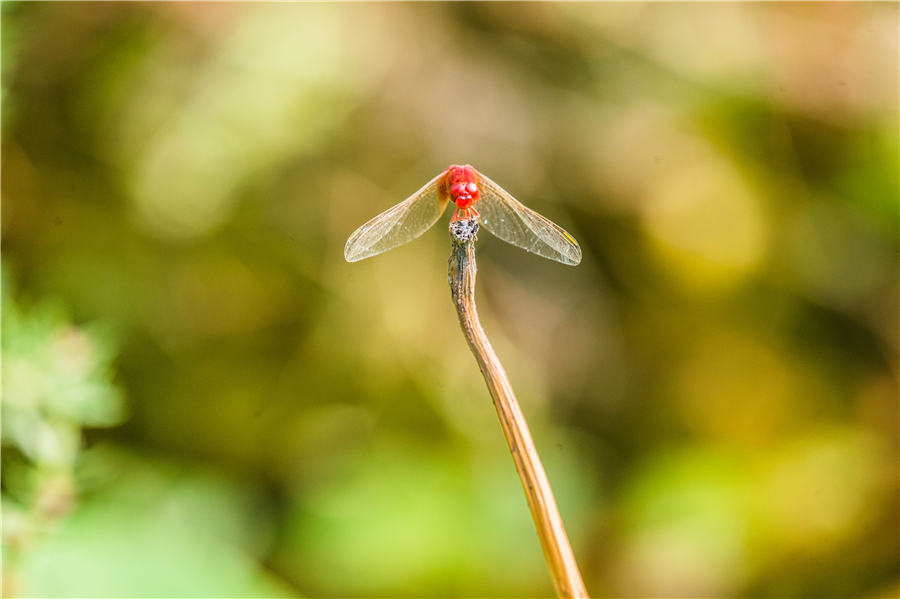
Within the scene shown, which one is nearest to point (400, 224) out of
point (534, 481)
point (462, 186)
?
point (462, 186)

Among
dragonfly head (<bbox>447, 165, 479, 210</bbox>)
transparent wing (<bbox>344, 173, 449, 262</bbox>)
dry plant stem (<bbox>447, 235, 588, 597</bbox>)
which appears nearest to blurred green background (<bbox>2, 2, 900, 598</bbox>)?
transparent wing (<bbox>344, 173, 449, 262</bbox>)

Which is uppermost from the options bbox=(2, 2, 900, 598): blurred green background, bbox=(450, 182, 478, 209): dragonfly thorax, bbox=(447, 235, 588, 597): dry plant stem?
bbox=(2, 2, 900, 598): blurred green background

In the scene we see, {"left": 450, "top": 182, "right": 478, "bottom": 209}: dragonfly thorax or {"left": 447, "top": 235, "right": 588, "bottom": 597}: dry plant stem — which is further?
{"left": 450, "top": 182, "right": 478, "bottom": 209}: dragonfly thorax

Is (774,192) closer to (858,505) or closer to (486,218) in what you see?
(858,505)

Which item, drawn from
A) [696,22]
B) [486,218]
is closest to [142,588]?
[486,218]

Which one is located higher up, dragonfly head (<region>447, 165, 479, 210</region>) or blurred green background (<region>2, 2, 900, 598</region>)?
blurred green background (<region>2, 2, 900, 598</region>)

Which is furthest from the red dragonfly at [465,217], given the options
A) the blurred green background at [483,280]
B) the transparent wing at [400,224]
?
the blurred green background at [483,280]

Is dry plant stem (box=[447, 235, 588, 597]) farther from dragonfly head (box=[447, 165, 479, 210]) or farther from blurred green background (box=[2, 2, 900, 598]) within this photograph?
blurred green background (box=[2, 2, 900, 598])
